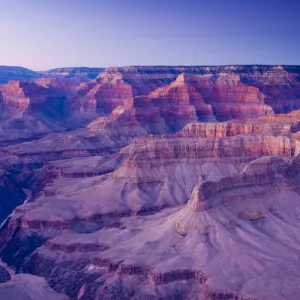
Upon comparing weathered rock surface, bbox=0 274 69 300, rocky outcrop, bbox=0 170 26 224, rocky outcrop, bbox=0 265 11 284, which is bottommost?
rocky outcrop, bbox=0 170 26 224

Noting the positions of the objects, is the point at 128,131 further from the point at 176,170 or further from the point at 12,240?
the point at 12,240

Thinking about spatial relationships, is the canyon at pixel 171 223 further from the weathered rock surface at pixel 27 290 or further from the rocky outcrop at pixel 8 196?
the rocky outcrop at pixel 8 196

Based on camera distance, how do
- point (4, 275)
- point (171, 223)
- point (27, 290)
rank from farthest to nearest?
point (171, 223), point (4, 275), point (27, 290)

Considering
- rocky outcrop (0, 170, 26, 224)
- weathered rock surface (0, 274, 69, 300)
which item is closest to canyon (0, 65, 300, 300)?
weathered rock surface (0, 274, 69, 300)

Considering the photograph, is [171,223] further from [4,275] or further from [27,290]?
[4,275]

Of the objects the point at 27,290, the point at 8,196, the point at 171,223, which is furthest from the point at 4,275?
the point at 8,196

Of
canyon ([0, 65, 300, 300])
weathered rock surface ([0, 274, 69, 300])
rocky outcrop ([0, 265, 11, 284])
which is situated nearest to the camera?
weathered rock surface ([0, 274, 69, 300])

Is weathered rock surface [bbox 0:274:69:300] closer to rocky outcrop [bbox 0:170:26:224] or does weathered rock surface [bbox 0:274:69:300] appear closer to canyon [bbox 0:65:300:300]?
canyon [bbox 0:65:300:300]

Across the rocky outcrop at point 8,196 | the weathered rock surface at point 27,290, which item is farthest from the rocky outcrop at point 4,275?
the rocky outcrop at point 8,196

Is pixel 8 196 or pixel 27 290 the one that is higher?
pixel 27 290

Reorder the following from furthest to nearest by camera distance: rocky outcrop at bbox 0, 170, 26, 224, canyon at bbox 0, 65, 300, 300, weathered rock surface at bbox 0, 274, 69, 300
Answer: rocky outcrop at bbox 0, 170, 26, 224
canyon at bbox 0, 65, 300, 300
weathered rock surface at bbox 0, 274, 69, 300

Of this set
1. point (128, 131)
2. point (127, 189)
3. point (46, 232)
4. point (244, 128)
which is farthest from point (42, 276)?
point (128, 131)

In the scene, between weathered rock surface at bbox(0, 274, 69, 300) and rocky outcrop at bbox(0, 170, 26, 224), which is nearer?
weathered rock surface at bbox(0, 274, 69, 300)
